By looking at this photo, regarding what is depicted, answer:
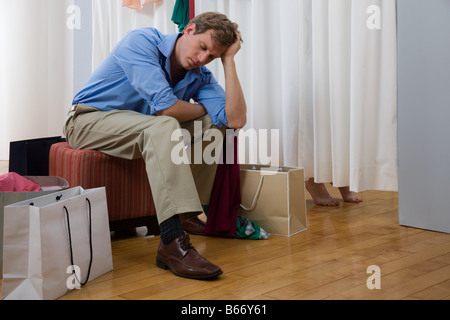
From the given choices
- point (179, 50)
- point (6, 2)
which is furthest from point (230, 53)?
point (6, 2)

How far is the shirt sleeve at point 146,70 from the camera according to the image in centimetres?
156

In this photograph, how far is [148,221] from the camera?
6.03 ft

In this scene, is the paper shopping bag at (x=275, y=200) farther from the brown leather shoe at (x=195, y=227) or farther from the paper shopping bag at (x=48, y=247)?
the paper shopping bag at (x=48, y=247)

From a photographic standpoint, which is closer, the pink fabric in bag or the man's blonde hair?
the pink fabric in bag

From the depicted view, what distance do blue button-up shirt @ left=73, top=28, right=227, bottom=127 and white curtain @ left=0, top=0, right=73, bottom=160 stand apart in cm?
249

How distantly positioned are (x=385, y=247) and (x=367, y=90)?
75 cm

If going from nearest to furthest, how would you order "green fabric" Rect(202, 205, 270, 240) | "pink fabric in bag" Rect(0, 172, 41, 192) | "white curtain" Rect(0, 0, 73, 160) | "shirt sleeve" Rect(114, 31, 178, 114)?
1. "pink fabric in bag" Rect(0, 172, 41, 192)
2. "shirt sleeve" Rect(114, 31, 178, 114)
3. "green fabric" Rect(202, 205, 270, 240)
4. "white curtain" Rect(0, 0, 73, 160)

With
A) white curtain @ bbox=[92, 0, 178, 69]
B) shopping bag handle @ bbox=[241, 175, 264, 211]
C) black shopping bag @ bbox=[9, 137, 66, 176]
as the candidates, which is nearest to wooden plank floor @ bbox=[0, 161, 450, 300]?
shopping bag handle @ bbox=[241, 175, 264, 211]

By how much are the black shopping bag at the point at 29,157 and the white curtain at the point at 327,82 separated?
1025 mm

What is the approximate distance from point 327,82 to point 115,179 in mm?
1083

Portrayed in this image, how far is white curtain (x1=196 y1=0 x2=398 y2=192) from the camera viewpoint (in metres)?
2.09

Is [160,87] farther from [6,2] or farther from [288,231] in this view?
[6,2]

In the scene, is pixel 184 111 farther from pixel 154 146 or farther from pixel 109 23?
pixel 109 23

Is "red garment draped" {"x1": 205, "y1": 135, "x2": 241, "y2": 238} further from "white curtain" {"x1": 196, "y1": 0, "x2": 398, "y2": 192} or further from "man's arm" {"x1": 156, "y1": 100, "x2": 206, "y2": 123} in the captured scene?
"white curtain" {"x1": 196, "y1": 0, "x2": 398, "y2": 192}
